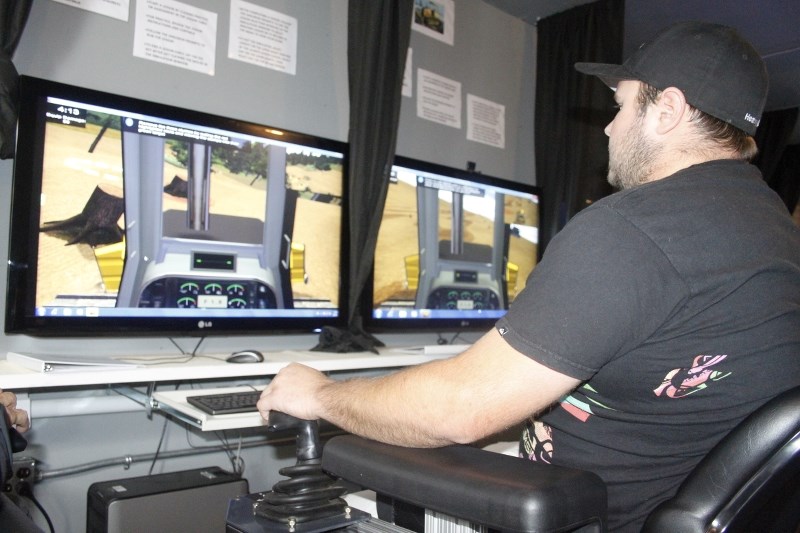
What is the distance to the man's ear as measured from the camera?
116 cm

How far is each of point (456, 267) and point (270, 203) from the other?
0.85 meters

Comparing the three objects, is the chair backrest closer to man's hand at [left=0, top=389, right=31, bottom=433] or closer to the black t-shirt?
the black t-shirt

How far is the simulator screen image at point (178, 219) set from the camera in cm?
167

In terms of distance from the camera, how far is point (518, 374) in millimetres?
876

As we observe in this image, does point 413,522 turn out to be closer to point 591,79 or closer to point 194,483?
point 194,483

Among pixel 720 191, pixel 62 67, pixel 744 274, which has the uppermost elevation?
pixel 62 67

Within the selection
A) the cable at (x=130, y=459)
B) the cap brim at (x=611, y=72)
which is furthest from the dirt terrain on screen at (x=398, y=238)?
the cap brim at (x=611, y=72)

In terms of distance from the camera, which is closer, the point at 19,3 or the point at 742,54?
the point at 742,54

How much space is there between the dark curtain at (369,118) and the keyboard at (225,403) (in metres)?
0.58

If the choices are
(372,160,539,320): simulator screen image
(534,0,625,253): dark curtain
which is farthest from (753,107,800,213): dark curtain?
(372,160,539,320): simulator screen image

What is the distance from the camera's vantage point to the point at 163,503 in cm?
169

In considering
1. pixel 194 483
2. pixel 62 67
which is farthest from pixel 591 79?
pixel 194 483

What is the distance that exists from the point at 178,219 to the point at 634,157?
3.95ft

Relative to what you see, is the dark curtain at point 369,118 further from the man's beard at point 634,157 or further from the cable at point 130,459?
the man's beard at point 634,157
